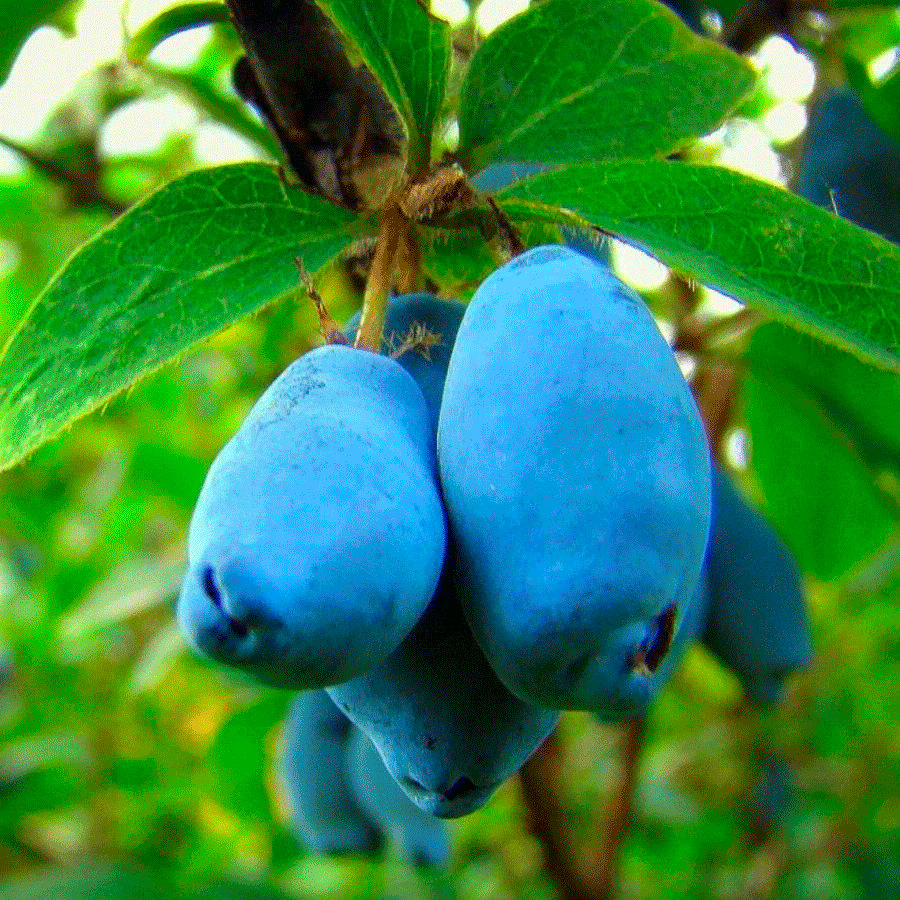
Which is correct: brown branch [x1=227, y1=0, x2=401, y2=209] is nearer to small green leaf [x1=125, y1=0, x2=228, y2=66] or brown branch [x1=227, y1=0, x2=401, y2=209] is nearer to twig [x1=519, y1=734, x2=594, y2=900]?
small green leaf [x1=125, y1=0, x2=228, y2=66]

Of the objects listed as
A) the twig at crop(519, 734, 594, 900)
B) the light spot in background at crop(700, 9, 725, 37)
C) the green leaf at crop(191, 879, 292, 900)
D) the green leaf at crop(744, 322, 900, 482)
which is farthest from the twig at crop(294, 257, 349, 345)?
the green leaf at crop(191, 879, 292, 900)

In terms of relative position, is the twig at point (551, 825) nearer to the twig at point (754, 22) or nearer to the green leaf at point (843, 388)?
the green leaf at point (843, 388)

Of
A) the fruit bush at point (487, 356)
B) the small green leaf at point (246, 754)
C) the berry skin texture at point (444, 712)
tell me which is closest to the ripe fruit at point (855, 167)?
the fruit bush at point (487, 356)

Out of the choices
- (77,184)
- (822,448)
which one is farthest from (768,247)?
(77,184)

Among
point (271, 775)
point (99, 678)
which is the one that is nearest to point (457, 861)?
point (271, 775)

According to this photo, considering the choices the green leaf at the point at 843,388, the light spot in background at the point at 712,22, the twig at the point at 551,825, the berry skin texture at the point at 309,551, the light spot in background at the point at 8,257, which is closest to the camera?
the berry skin texture at the point at 309,551
